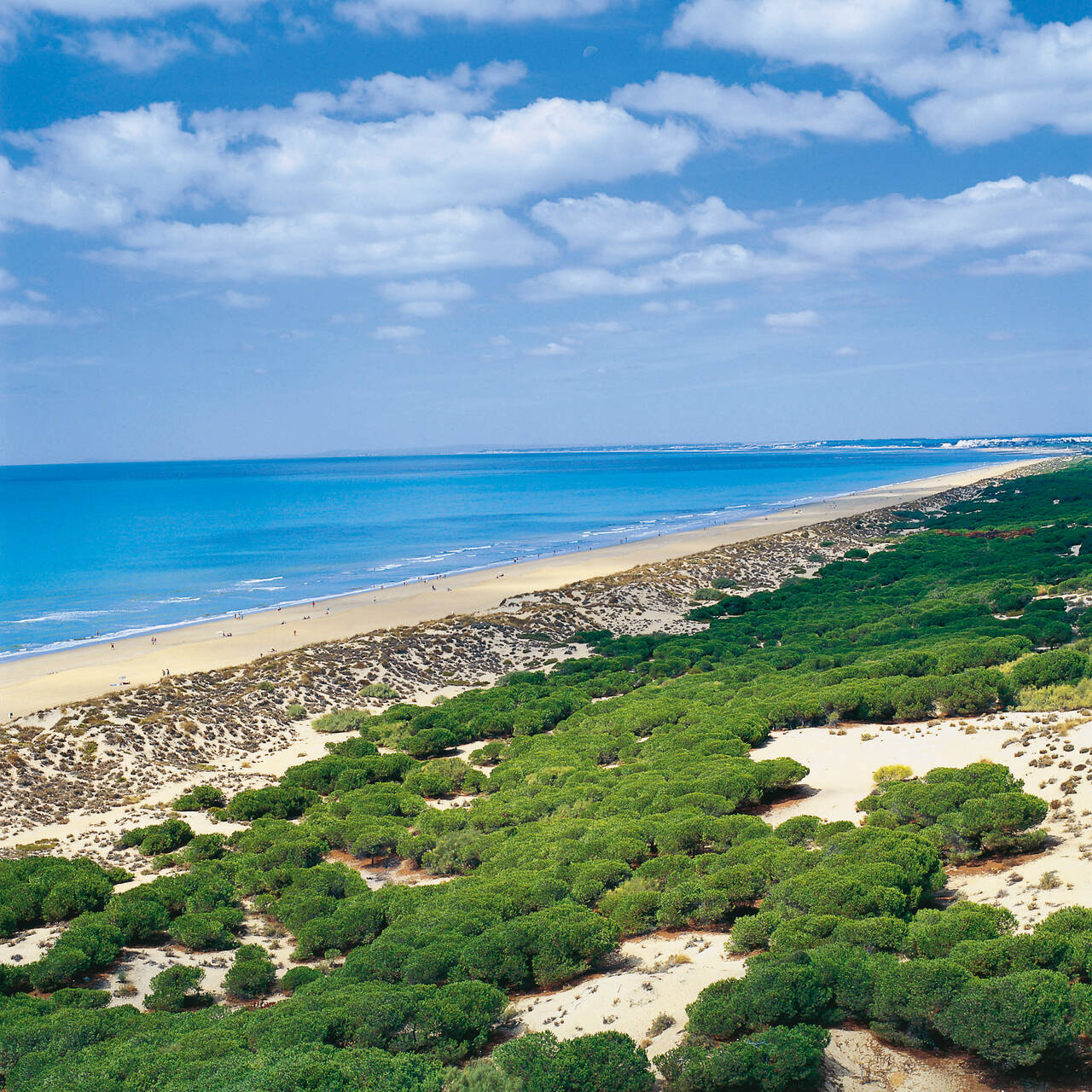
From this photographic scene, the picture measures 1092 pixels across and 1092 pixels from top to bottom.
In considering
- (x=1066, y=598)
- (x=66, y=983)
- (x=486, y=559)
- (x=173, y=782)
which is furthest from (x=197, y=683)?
(x=486, y=559)

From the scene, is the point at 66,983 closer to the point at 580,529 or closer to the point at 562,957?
the point at 562,957

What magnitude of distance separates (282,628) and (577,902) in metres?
38.9

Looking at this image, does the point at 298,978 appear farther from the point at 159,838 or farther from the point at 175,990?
the point at 159,838

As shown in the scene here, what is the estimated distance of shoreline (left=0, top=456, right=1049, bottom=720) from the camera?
39.8 meters

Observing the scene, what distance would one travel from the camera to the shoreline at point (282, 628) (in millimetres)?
39750

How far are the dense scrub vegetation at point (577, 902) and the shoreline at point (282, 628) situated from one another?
541 inches

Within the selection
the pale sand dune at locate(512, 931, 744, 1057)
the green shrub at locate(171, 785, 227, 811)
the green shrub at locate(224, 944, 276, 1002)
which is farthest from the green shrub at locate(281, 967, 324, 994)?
the green shrub at locate(171, 785, 227, 811)

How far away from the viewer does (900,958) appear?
1167 centimetres

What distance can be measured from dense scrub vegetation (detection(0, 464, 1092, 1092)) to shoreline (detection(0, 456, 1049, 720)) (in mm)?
13730

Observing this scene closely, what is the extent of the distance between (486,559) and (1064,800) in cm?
6591

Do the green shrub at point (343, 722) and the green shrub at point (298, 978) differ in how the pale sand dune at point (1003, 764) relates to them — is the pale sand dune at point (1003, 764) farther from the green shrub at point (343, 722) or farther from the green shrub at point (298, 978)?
the green shrub at point (343, 722)

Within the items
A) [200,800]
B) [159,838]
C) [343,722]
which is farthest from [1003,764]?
[343,722]

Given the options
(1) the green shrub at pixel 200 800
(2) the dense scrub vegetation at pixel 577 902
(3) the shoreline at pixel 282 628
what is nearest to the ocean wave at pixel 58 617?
(3) the shoreline at pixel 282 628

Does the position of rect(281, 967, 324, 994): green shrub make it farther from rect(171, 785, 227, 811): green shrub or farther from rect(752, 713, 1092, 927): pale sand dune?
rect(171, 785, 227, 811): green shrub
